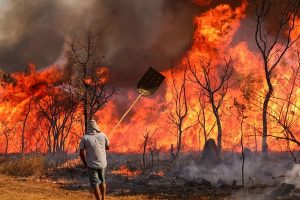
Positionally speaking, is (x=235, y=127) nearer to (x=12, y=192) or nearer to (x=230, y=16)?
(x=230, y=16)

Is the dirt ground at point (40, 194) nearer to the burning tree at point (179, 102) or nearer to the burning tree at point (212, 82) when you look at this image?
the burning tree at point (212, 82)

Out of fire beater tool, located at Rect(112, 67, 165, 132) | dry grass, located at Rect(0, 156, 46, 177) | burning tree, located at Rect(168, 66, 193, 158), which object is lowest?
dry grass, located at Rect(0, 156, 46, 177)

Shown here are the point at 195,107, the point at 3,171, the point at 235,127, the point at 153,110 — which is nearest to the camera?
the point at 3,171

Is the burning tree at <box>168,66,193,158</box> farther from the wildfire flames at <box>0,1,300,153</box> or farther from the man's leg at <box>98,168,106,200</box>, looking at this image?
the man's leg at <box>98,168,106,200</box>

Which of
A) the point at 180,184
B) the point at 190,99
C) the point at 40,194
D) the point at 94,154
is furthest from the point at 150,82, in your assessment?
the point at 190,99

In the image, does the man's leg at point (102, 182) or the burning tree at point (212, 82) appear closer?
the man's leg at point (102, 182)

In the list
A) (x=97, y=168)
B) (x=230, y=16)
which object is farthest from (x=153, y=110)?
(x=97, y=168)

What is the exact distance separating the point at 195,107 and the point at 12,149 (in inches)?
1648

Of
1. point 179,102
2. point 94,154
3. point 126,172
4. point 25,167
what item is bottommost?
point 126,172

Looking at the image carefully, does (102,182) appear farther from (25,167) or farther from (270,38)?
(270,38)

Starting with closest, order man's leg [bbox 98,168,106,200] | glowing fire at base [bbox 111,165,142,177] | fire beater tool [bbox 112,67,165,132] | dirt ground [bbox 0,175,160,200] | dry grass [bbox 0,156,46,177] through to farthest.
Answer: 1. man's leg [bbox 98,168,106,200]
2. dirt ground [bbox 0,175,160,200]
3. fire beater tool [bbox 112,67,165,132]
4. dry grass [bbox 0,156,46,177]
5. glowing fire at base [bbox 111,165,142,177]

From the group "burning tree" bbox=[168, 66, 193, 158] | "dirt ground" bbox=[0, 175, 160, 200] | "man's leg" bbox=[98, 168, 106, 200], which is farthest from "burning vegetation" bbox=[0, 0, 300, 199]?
"man's leg" bbox=[98, 168, 106, 200]

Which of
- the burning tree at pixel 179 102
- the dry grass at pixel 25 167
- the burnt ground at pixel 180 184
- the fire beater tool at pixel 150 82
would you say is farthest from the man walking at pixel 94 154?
the burning tree at pixel 179 102

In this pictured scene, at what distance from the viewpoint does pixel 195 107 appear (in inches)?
1912
